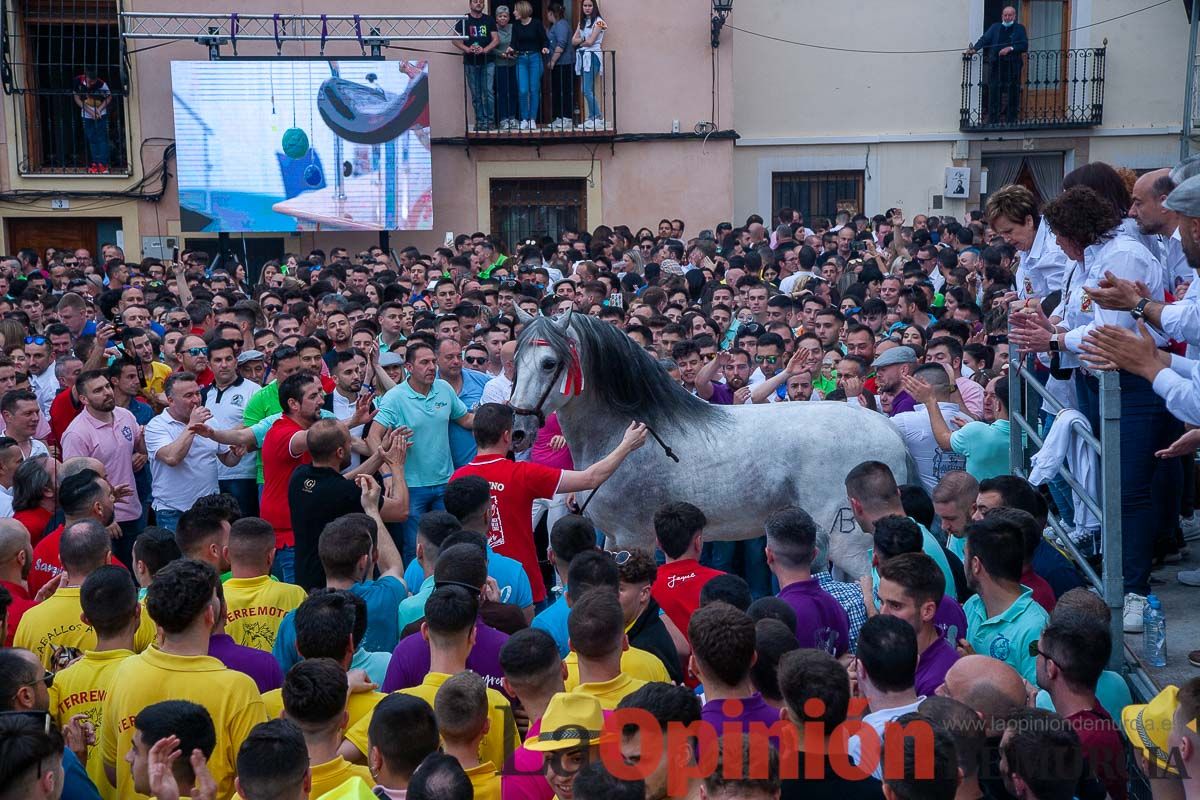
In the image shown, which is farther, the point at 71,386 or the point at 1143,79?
the point at 1143,79

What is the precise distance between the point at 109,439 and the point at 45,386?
6.27 ft

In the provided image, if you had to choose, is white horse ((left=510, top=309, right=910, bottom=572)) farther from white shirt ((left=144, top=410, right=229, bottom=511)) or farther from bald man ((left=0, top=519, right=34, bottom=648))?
bald man ((left=0, top=519, right=34, bottom=648))

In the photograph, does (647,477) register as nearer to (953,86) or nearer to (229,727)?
(229,727)

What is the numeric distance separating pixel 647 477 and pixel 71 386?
4.45 metres

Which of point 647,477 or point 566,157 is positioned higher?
point 566,157

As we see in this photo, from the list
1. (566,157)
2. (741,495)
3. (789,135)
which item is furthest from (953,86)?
(741,495)

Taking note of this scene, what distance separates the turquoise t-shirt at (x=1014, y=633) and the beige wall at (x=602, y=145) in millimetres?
16474

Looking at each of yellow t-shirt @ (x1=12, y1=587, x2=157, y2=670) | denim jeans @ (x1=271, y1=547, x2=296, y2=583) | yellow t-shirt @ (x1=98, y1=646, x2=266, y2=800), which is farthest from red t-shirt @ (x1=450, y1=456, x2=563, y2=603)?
yellow t-shirt @ (x1=98, y1=646, x2=266, y2=800)

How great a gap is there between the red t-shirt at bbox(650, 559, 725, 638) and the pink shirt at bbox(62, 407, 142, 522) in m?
4.07

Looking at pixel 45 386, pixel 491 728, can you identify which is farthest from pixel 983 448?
pixel 45 386

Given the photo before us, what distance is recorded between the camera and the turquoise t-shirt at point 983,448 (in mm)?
6957

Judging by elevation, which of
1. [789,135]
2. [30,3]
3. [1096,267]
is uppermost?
[30,3]

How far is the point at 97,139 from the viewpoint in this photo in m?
20.1

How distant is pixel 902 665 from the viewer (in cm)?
386
